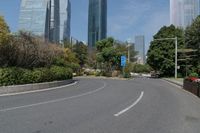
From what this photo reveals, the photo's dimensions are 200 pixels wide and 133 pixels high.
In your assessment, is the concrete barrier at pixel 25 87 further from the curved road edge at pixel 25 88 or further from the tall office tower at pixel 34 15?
the tall office tower at pixel 34 15

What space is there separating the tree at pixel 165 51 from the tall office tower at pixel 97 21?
72.8m

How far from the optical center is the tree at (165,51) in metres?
72.7

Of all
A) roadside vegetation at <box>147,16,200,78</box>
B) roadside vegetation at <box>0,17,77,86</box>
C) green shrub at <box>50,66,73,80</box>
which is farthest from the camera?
roadside vegetation at <box>147,16,200,78</box>

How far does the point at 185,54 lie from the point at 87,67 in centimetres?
4208

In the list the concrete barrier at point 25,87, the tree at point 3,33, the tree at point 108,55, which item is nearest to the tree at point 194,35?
the tree at point 108,55

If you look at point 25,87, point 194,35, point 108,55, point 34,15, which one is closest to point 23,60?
point 25,87

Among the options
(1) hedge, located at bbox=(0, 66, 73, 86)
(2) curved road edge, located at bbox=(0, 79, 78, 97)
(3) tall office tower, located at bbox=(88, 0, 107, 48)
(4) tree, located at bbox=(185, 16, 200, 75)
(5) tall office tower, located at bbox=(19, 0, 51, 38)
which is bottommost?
(2) curved road edge, located at bbox=(0, 79, 78, 97)

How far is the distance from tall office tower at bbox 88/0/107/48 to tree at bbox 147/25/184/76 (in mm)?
72847

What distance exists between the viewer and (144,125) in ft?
32.1

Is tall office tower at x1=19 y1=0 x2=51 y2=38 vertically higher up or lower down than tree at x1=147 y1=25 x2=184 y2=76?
higher up

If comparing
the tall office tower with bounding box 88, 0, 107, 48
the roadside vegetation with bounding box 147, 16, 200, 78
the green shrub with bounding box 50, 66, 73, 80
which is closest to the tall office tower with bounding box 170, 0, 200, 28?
the roadside vegetation with bounding box 147, 16, 200, 78

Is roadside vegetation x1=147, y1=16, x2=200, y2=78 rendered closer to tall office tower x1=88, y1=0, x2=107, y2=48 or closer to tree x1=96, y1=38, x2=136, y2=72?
tree x1=96, y1=38, x2=136, y2=72

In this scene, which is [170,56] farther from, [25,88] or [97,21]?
[97,21]

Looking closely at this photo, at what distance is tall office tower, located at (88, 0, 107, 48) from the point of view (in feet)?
497
